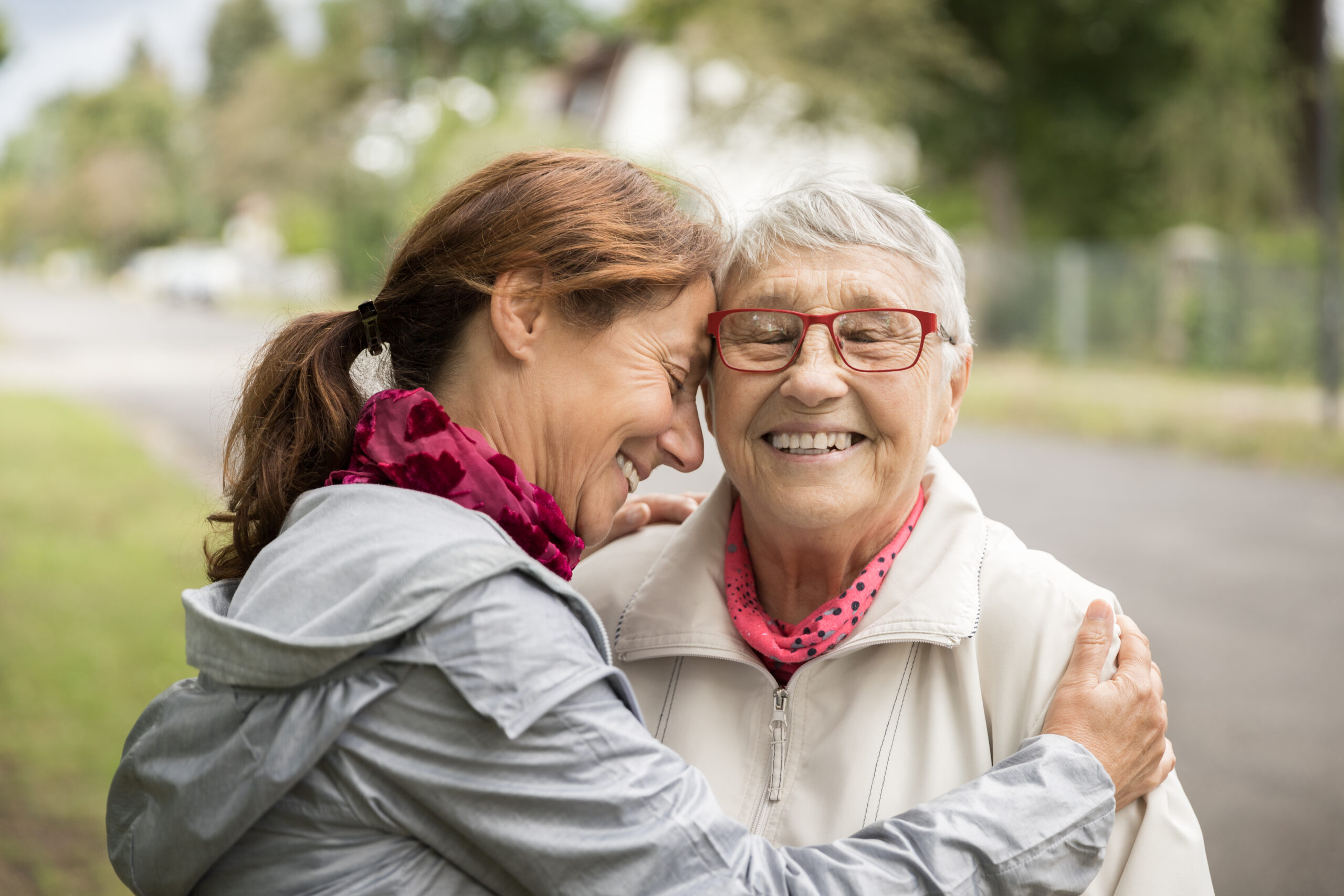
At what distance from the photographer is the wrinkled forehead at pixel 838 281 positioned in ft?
7.03

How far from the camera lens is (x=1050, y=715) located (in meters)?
1.89

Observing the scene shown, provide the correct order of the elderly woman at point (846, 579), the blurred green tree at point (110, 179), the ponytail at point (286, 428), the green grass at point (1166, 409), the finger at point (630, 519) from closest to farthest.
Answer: the ponytail at point (286, 428) → the elderly woman at point (846, 579) → the finger at point (630, 519) → the green grass at point (1166, 409) → the blurred green tree at point (110, 179)

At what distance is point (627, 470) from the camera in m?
2.07

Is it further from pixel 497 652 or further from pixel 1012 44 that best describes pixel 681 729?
pixel 1012 44

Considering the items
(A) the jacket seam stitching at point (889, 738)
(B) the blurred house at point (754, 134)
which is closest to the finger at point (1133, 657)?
(A) the jacket seam stitching at point (889, 738)

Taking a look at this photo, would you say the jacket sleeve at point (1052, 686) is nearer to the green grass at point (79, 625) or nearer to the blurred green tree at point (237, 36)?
the green grass at point (79, 625)

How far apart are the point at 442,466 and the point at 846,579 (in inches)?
38.3

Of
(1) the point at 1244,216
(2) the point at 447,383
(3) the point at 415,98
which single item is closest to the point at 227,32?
(3) the point at 415,98

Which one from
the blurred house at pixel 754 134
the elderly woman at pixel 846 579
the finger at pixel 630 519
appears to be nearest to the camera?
the elderly woman at pixel 846 579

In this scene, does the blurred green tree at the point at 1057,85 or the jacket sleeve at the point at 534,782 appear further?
the blurred green tree at the point at 1057,85

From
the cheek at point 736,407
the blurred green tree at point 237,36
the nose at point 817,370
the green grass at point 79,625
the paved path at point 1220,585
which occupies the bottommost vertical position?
the paved path at point 1220,585

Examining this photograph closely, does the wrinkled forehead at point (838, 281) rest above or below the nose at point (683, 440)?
above

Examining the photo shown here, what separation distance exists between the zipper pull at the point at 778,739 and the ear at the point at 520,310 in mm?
767

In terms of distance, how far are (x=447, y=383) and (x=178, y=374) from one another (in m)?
18.8
